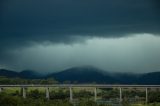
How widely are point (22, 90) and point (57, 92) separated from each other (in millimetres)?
6428

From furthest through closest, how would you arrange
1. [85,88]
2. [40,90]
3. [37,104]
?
[85,88]
[40,90]
[37,104]

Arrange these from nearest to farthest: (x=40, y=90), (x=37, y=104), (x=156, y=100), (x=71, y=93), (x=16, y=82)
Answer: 1. (x=37, y=104)
2. (x=156, y=100)
3. (x=71, y=93)
4. (x=40, y=90)
5. (x=16, y=82)

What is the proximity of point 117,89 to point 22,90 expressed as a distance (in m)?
16.8

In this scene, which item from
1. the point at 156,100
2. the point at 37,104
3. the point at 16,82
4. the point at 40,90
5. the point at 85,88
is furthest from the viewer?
the point at 16,82

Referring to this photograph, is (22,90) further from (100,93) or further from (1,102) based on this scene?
(1,102)

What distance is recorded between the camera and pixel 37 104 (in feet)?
157

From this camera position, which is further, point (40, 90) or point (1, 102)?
point (40, 90)

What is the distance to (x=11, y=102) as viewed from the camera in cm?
4872

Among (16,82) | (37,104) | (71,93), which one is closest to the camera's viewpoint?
(37,104)

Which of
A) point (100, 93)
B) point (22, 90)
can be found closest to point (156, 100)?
point (100, 93)

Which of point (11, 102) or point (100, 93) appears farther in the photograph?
point (100, 93)

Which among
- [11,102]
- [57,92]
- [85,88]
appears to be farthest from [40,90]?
[11,102]

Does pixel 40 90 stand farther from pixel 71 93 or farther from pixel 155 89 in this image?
pixel 155 89

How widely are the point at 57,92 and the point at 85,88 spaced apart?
8996 mm
